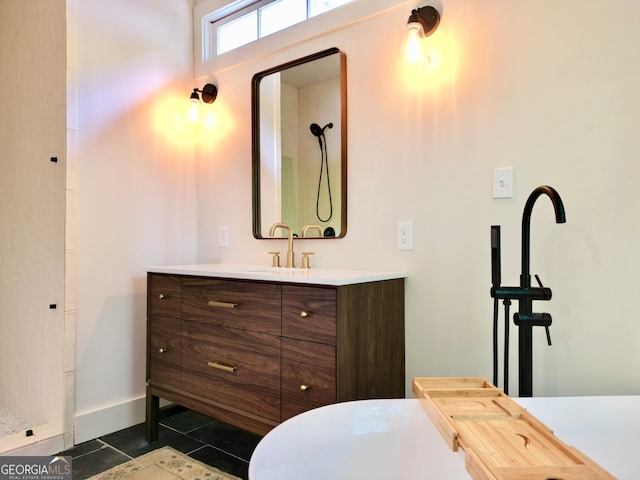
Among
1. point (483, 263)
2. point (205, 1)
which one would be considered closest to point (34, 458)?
point (483, 263)

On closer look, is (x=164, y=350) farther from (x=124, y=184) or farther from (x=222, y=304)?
(x=124, y=184)

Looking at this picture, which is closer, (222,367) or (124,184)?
(222,367)

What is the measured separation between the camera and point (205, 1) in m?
2.56

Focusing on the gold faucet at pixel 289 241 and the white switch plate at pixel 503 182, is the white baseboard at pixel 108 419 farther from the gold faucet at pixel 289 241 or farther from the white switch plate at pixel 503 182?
the white switch plate at pixel 503 182

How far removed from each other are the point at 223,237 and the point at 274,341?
106cm

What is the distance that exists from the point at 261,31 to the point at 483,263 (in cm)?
178

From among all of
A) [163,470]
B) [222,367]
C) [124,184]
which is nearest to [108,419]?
[163,470]

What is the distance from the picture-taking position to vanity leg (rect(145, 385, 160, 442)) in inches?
80.9

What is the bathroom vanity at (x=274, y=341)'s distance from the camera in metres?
1.45

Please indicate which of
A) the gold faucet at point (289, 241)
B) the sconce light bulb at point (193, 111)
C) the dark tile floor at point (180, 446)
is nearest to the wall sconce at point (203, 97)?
the sconce light bulb at point (193, 111)

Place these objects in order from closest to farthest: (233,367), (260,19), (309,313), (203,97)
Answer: (309,313), (233,367), (260,19), (203,97)

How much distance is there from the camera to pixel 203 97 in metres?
2.55

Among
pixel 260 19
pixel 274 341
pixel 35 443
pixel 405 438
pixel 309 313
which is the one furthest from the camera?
pixel 260 19

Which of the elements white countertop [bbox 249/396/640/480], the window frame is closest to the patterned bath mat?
white countertop [bbox 249/396/640/480]
